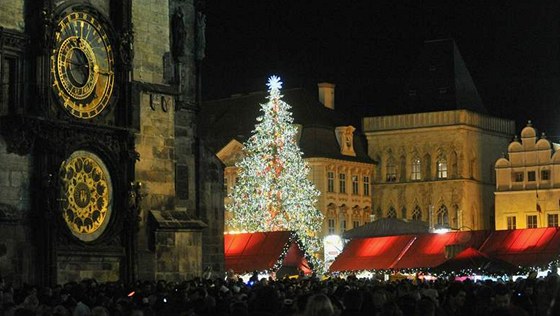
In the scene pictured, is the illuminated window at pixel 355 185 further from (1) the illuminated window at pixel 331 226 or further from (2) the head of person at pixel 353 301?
(2) the head of person at pixel 353 301

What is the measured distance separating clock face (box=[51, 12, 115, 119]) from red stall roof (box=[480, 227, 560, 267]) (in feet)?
68.7

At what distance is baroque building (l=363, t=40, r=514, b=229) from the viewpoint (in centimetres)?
9669

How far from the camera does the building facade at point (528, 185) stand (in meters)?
88.4

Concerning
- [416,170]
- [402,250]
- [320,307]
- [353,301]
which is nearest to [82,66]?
[353,301]

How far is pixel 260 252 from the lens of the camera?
Result: 5347 centimetres

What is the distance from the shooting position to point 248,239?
2162 inches

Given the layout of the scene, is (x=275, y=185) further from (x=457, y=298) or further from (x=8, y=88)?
(x=457, y=298)

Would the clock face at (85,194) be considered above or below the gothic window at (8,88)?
below

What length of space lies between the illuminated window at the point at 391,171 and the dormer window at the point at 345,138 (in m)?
3.24

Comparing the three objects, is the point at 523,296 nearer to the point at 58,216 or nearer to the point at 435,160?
the point at 58,216

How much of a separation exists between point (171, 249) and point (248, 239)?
1674cm

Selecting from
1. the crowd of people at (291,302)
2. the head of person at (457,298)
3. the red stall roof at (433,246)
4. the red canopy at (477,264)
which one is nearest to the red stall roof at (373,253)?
the red stall roof at (433,246)

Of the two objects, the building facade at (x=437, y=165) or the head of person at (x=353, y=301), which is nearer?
the head of person at (x=353, y=301)

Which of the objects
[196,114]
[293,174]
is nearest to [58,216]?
[196,114]
